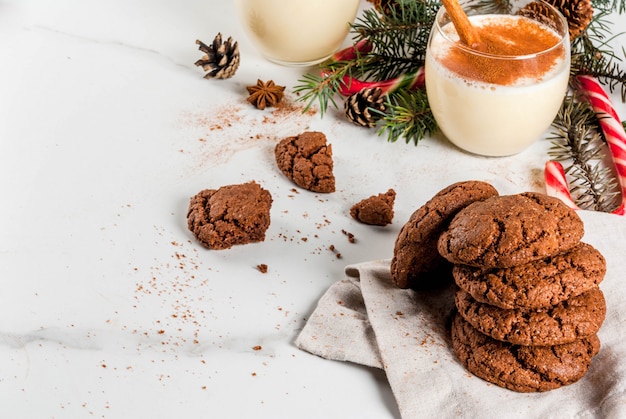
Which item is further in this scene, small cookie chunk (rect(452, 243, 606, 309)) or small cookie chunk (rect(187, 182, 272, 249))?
small cookie chunk (rect(187, 182, 272, 249))

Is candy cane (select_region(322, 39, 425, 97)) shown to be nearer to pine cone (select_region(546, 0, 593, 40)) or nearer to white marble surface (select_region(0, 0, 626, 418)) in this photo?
white marble surface (select_region(0, 0, 626, 418))

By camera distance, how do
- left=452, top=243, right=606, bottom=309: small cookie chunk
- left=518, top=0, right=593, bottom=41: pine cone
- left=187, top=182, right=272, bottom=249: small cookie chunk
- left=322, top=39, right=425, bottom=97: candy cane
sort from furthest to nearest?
left=322, top=39, right=425, bottom=97: candy cane, left=518, top=0, right=593, bottom=41: pine cone, left=187, top=182, right=272, bottom=249: small cookie chunk, left=452, top=243, right=606, bottom=309: small cookie chunk

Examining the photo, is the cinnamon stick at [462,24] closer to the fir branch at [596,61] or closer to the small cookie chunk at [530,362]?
the fir branch at [596,61]

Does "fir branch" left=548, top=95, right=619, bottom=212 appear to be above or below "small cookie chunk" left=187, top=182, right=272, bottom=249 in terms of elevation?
above

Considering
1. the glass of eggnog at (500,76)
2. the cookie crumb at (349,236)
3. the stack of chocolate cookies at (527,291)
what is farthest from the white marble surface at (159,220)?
the stack of chocolate cookies at (527,291)

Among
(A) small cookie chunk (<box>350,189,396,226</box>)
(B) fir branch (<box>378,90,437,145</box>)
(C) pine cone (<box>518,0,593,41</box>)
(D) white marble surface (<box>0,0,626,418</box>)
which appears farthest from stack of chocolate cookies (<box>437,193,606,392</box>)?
(C) pine cone (<box>518,0,593,41</box>)

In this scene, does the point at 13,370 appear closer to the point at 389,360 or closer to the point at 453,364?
the point at 389,360

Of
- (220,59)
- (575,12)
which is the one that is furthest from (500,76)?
(220,59)
